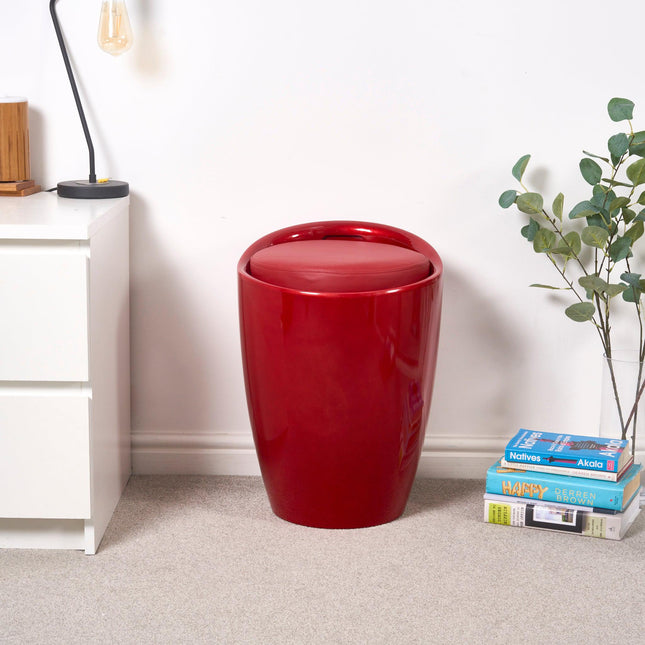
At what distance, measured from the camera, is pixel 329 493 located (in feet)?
5.90

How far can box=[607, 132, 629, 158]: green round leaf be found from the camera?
6.06 ft

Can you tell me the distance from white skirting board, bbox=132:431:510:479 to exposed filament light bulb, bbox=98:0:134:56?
901mm

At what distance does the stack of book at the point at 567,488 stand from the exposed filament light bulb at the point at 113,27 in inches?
47.2

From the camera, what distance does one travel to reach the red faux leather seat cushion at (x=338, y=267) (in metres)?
1.68

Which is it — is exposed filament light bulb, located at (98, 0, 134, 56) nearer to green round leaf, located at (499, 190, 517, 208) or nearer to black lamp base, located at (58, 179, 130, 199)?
black lamp base, located at (58, 179, 130, 199)

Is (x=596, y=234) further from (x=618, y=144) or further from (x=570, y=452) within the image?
(x=570, y=452)

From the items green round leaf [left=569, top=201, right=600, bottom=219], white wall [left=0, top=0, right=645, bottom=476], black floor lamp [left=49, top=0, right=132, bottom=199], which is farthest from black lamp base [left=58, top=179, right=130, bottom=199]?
green round leaf [left=569, top=201, right=600, bottom=219]

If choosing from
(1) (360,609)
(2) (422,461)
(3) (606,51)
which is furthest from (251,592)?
(3) (606,51)

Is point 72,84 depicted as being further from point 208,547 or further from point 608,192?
point 608,192

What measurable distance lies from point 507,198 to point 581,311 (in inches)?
11.6

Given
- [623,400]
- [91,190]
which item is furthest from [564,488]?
[91,190]

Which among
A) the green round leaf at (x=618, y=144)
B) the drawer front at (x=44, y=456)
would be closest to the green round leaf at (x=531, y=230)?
the green round leaf at (x=618, y=144)

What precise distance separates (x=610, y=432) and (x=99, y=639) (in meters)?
1.20

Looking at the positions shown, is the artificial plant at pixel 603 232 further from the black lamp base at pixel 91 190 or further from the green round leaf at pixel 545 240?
the black lamp base at pixel 91 190
